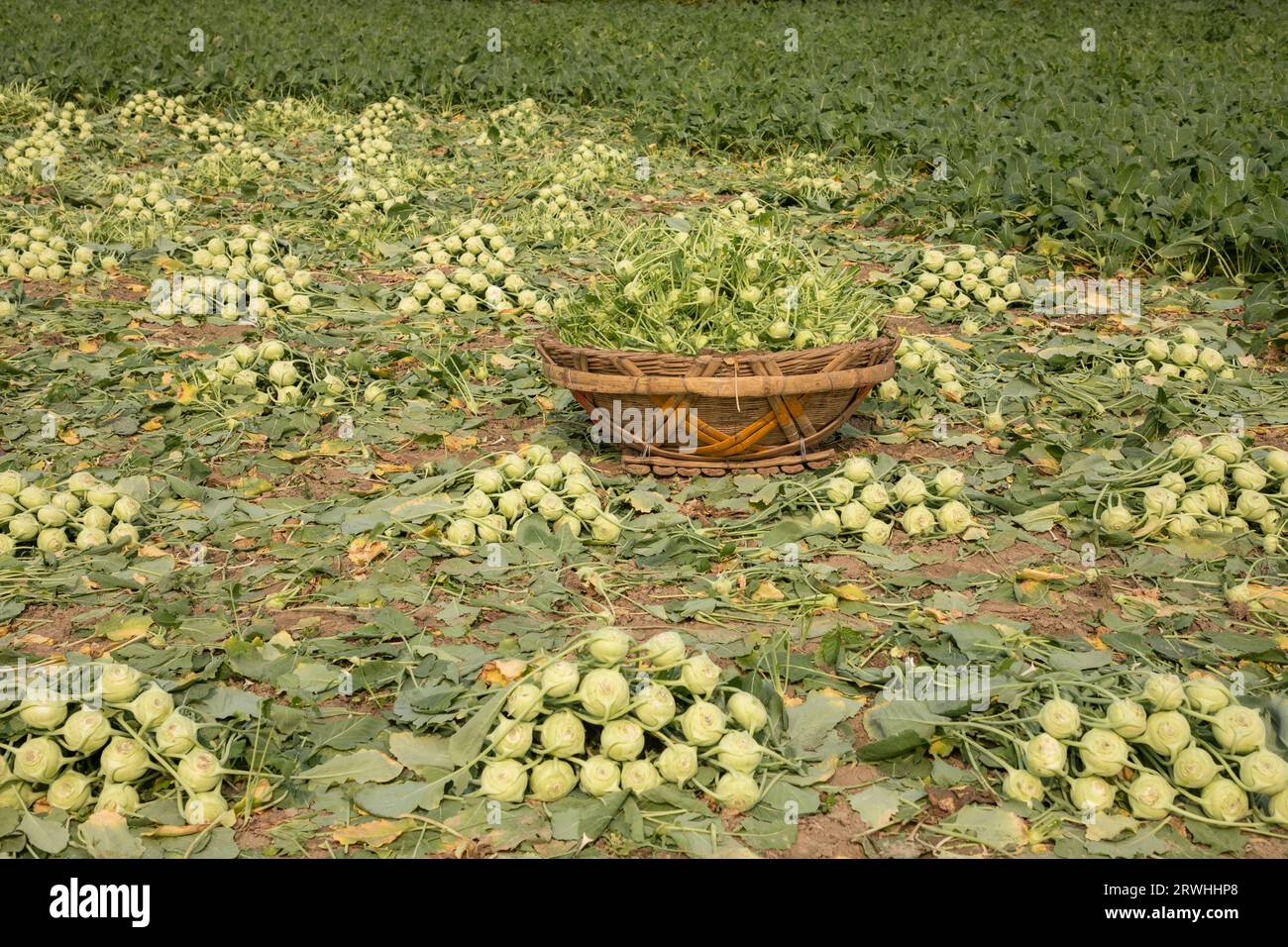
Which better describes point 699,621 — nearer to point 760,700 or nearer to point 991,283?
point 760,700

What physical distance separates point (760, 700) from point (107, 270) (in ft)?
19.8

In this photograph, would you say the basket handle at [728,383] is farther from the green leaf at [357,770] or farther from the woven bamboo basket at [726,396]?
the green leaf at [357,770]

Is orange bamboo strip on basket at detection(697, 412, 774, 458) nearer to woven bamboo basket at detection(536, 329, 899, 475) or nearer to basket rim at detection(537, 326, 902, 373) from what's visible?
woven bamboo basket at detection(536, 329, 899, 475)

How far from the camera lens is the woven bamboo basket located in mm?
4199

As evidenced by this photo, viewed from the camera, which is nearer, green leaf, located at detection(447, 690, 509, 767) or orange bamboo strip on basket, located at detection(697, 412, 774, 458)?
green leaf, located at detection(447, 690, 509, 767)

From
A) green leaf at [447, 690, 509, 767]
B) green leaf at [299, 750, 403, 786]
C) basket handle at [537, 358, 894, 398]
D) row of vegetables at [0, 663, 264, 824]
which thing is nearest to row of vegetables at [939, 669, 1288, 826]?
green leaf at [447, 690, 509, 767]

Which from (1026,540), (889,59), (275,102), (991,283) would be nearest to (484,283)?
(991,283)

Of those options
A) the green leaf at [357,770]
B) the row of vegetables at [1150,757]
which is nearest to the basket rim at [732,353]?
the row of vegetables at [1150,757]

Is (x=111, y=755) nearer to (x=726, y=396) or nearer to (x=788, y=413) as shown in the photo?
(x=726, y=396)

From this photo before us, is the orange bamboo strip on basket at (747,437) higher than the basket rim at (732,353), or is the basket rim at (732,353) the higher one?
the basket rim at (732,353)

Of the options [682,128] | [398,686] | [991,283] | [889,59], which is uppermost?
[889,59]

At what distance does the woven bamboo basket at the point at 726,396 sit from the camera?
13.8ft

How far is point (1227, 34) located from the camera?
17500 mm

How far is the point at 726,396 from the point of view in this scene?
4.21 metres
